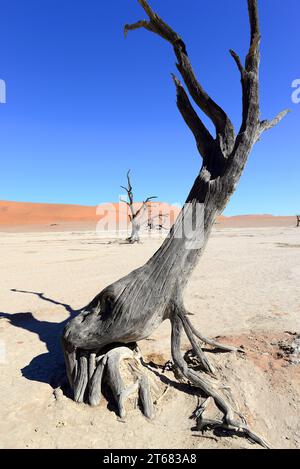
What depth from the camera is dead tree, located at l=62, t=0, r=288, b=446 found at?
3424 mm

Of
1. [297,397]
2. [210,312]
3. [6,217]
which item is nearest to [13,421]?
[297,397]

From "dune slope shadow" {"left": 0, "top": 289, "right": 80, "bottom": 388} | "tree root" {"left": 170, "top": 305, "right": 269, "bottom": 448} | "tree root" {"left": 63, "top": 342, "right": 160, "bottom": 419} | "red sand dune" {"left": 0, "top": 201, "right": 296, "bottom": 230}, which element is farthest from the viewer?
"red sand dune" {"left": 0, "top": 201, "right": 296, "bottom": 230}

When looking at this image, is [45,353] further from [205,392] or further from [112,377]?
[205,392]

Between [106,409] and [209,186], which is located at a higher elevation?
[209,186]

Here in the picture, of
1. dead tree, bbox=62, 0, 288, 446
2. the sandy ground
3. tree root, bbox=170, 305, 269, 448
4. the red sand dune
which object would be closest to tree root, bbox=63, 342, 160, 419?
dead tree, bbox=62, 0, 288, 446

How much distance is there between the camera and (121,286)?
3662mm

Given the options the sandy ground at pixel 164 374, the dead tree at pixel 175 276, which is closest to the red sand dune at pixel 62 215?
the sandy ground at pixel 164 374

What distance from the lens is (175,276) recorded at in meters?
3.57

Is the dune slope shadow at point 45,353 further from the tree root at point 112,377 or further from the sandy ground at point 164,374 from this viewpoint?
the tree root at point 112,377

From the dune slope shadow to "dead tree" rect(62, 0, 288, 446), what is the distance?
541 mm

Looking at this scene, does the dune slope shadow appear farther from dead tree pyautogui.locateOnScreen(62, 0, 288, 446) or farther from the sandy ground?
dead tree pyautogui.locateOnScreen(62, 0, 288, 446)

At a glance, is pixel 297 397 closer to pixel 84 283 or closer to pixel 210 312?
pixel 210 312

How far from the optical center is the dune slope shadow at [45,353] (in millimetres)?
4009
